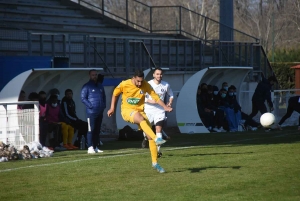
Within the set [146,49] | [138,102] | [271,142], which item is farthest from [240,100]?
[138,102]

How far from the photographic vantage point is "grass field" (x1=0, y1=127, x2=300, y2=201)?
1100 centimetres

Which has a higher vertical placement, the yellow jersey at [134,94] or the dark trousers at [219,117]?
the yellow jersey at [134,94]

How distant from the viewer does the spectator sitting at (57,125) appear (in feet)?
64.0

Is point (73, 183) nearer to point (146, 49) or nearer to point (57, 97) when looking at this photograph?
point (57, 97)

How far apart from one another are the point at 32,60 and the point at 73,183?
28.8 feet

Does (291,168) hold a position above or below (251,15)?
below

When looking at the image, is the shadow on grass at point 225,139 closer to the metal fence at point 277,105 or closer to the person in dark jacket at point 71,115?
the person in dark jacket at point 71,115

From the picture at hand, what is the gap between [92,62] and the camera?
1019 inches

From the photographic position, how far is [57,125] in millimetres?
19547

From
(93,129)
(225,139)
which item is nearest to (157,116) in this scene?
(93,129)

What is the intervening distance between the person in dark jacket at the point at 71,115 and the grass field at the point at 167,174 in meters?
0.99

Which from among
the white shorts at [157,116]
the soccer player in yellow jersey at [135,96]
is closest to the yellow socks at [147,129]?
the soccer player in yellow jersey at [135,96]

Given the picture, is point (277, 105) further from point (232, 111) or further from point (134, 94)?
point (134, 94)

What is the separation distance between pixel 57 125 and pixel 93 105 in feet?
6.05
